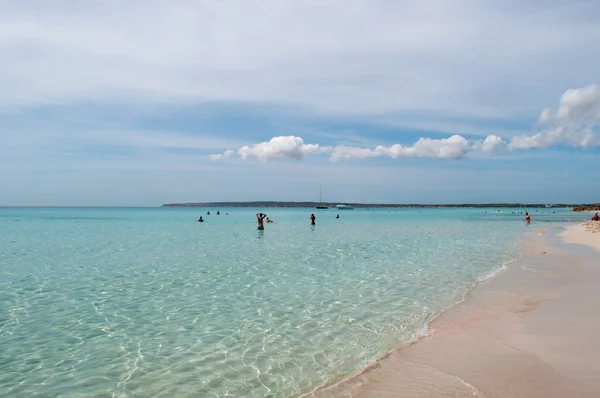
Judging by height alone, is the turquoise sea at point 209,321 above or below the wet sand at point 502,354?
below

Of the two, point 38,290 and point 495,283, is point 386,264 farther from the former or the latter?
point 38,290

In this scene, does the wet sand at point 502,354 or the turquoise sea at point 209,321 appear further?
the turquoise sea at point 209,321

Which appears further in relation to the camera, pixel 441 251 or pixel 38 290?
pixel 441 251

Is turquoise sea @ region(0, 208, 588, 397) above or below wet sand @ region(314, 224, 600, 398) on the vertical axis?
below

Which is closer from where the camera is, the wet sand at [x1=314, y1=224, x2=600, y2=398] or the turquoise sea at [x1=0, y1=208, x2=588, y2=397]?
the wet sand at [x1=314, y1=224, x2=600, y2=398]

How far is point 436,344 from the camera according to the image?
316 inches

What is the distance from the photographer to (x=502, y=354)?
23.7 ft

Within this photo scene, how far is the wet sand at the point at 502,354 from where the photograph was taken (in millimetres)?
5887

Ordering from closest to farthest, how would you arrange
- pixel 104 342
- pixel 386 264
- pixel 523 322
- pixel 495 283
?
pixel 104 342 → pixel 523 322 → pixel 495 283 → pixel 386 264

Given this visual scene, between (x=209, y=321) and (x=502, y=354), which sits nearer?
(x=502, y=354)

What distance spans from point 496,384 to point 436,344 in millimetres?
2100

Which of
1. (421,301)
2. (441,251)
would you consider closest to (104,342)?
(421,301)

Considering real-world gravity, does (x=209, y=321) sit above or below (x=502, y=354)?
below

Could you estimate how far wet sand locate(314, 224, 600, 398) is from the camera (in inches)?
232
